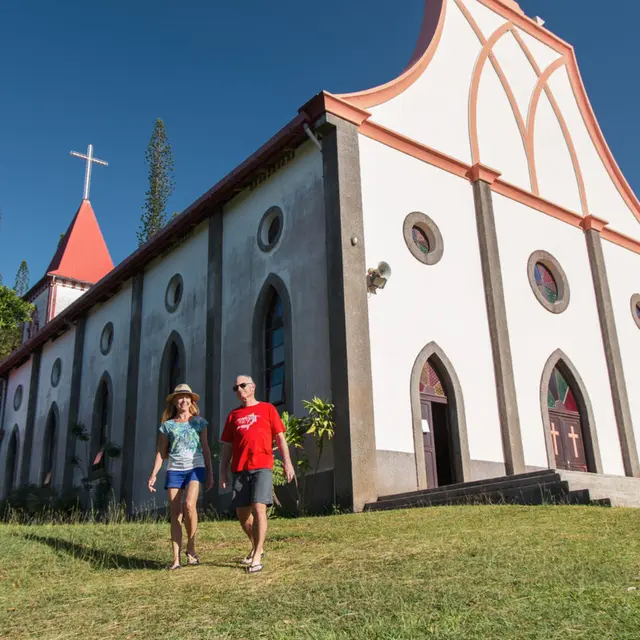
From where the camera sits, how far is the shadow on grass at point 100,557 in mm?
7094

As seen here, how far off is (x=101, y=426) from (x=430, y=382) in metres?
11.0

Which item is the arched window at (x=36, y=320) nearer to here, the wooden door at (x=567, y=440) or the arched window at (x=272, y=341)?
the arched window at (x=272, y=341)

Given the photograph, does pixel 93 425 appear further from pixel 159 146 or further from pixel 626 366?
pixel 159 146

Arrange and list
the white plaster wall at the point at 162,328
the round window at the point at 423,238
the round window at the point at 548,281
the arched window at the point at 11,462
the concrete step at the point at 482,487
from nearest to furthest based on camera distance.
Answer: the concrete step at the point at 482,487 → the round window at the point at 423,238 → the round window at the point at 548,281 → the white plaster wall at the point at 162,328 → the arched window at the point at 11,462

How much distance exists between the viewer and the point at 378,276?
12.6m

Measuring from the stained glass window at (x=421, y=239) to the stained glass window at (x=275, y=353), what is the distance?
273cm

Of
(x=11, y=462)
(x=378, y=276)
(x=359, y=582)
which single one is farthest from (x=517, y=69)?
(x=11, y=462)

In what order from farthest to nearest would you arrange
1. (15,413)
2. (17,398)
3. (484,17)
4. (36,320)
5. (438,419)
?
(36,320), (17,398), (15,413), (484,17), (438,419)

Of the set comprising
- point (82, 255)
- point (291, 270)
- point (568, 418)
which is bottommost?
point (568, 418)

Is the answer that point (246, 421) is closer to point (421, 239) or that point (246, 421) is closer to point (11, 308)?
point (421, 239)

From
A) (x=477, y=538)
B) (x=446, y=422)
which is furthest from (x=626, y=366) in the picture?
(x=477, y=538)

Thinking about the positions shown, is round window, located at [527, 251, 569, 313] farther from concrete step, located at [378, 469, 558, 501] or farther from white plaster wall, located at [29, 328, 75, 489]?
white plaster wall, located at [29, 328, 75, 489]

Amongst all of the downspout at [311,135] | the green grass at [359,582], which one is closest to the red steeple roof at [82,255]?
the downspout at [311,135]

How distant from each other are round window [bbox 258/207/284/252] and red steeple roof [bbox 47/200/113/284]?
19057 mm
